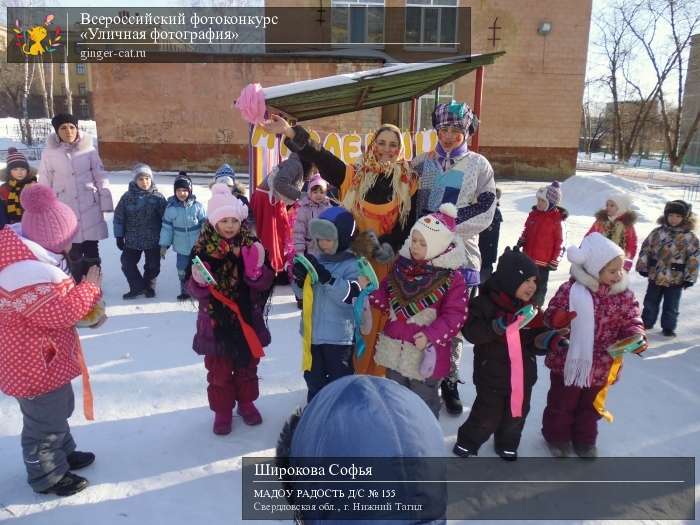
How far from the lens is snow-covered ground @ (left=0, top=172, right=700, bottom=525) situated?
225 centimetres

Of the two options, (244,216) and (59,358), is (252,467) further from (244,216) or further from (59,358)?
(244,216)

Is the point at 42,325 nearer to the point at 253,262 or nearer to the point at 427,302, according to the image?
the point at 253,262

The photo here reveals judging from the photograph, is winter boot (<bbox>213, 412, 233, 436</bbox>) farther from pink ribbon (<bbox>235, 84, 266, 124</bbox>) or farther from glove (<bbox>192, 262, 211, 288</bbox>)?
pink ribbon (<bbox>235, 84, 266, 124</bbox>)

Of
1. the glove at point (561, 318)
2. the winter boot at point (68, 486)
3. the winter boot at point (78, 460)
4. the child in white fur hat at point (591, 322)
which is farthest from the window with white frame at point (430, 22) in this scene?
the winter boot at point (68, 486)

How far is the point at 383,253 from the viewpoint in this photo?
2.71m

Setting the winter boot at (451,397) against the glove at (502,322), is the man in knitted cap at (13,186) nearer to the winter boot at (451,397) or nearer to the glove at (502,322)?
the winter boot at (451,397)

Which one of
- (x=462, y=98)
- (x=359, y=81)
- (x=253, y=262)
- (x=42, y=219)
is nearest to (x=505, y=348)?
(x=253, y=262)

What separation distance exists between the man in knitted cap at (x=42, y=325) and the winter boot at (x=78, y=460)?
0.17 metres

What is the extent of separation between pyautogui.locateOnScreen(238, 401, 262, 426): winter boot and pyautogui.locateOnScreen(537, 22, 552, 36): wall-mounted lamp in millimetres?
18407

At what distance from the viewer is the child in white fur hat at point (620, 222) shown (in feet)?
15.2

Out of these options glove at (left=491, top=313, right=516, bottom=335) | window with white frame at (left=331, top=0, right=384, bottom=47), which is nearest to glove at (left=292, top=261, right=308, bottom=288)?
glove at (left=491, top=313, right=516, bottom=335)

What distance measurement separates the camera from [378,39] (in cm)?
1695

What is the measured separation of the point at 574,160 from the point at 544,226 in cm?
1411

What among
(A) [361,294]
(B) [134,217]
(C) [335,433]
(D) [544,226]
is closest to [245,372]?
(A) [361,294]
